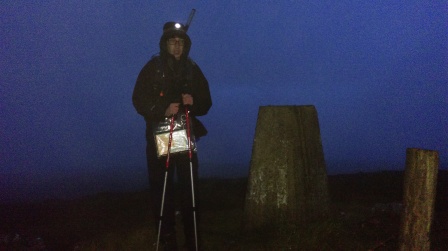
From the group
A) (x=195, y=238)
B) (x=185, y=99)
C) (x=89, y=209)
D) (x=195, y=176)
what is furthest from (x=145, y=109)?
(x=89, y=209)

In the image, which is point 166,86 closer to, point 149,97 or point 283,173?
point 149,97

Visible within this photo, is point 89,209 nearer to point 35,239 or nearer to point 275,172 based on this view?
point 35,239

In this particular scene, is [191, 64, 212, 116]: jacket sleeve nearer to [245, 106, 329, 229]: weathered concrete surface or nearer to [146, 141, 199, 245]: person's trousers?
[146, 141, 199, 245]: person's trousers

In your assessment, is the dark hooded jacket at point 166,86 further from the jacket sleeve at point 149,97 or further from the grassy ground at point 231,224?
the grassy ground at point 231,224

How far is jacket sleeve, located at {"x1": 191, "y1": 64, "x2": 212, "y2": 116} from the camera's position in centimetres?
512

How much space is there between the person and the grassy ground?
0.69 m

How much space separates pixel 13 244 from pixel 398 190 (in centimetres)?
955

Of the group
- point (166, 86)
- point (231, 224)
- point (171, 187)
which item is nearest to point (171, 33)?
point (166, 86)

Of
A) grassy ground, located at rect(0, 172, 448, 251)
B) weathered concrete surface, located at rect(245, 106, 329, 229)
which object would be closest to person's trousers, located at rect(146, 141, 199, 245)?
grassy ground, located at rect(0, 172, 448, 251)

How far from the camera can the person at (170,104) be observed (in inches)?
196

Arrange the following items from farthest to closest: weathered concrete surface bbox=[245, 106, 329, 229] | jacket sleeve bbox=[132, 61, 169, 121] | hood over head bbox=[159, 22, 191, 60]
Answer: weathered concrete surface bbox=[245, 106, 329, 229], hood over head bbox=[159, 22, 191, 60], jacket sleeve bbox=[132, 61, 169, 121]

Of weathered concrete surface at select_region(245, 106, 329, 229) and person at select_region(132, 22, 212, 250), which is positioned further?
weathered concrete surface at select_region(245, 106, 329, 229)

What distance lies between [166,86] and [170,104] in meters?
0.27

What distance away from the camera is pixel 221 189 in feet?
43.7
